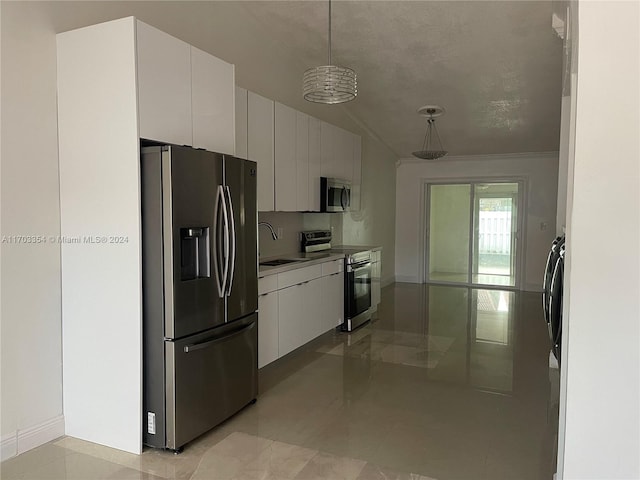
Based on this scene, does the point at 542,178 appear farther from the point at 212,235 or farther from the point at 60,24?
the point at 60,24

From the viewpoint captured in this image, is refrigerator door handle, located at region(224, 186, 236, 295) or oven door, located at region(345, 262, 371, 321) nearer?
refrigerator door handle, located at region(224, 186, 236, 295)

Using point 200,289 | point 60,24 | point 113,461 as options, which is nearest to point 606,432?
point 200,289

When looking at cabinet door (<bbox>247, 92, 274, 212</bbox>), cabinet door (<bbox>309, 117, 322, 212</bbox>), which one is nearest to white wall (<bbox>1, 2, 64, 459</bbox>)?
cabinet door (<bbox>247, 92, 274, 212</bbox>)

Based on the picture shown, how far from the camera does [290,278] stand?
4258 mm

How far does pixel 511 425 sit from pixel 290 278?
6.84 feet

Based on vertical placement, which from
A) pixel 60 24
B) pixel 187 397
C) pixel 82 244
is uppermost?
pixel 60 24

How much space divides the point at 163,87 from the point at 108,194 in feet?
2.33

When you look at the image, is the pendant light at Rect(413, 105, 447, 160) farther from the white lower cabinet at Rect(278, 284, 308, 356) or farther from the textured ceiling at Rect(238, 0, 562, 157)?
the white lower cabinet at Rect(278, 284, 308, 356)

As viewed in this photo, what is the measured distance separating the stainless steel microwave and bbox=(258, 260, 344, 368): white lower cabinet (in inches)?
27.2

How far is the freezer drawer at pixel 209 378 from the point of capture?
2.74 metres

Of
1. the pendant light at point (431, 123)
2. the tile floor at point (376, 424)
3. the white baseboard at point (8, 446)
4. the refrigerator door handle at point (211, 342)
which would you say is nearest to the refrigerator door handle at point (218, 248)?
the refrigerator door handle at point (211, 342)

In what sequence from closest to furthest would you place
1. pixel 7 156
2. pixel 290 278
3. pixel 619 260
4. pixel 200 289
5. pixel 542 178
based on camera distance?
pixel 619 260 → pixel 7 156 → pixel 200 289 → pixel 290 278 → pixel 542 178

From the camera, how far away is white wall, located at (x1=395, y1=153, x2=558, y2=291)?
26.7 feet

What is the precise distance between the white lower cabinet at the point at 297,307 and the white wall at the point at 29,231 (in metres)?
1.47
